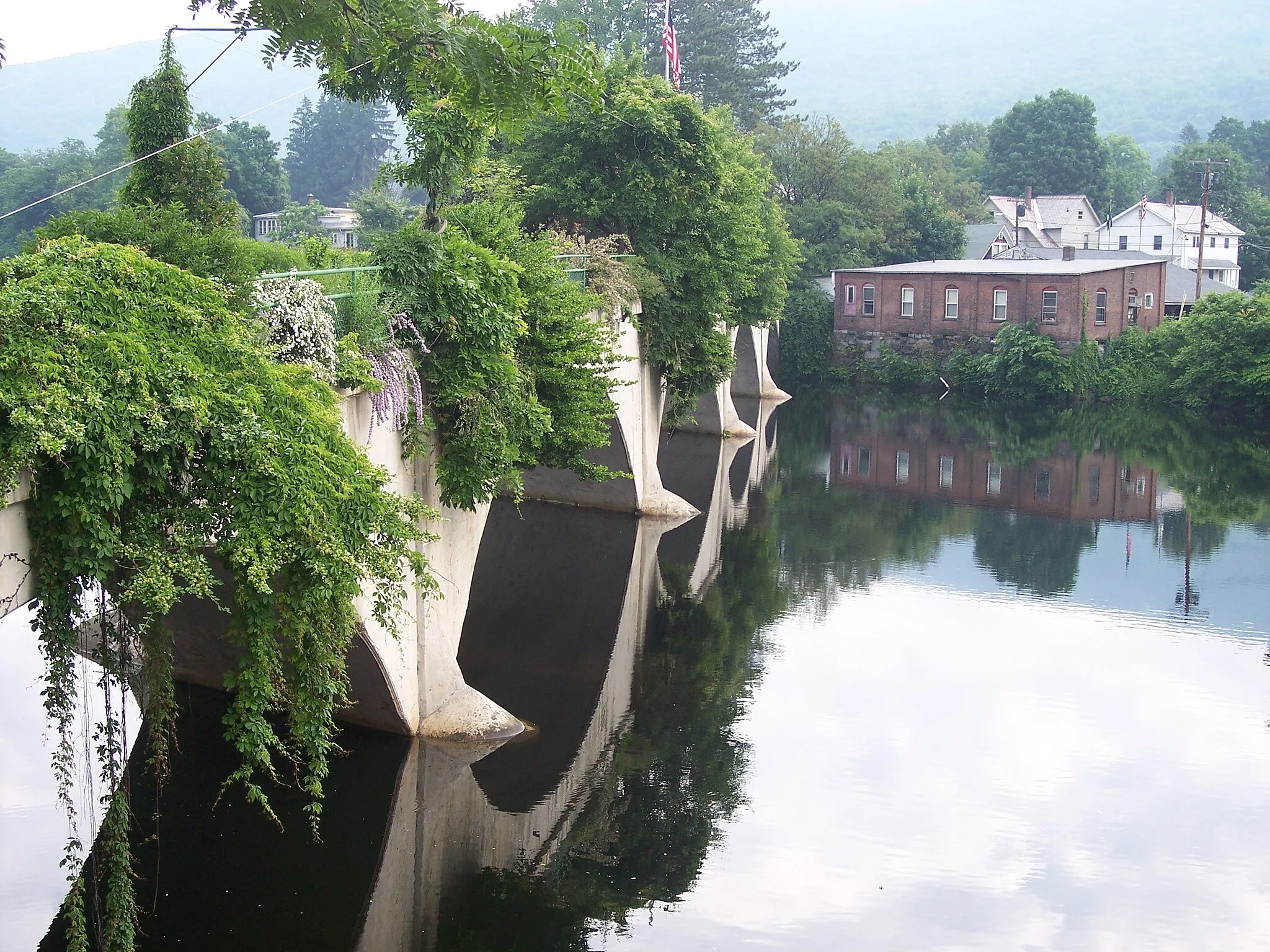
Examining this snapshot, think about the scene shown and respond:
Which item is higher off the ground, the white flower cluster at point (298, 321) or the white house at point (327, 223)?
the white house at point (327, 223)

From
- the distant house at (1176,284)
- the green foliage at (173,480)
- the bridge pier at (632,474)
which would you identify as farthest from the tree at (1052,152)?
the green foliage at (173,480)

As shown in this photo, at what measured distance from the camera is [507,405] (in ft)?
46.1

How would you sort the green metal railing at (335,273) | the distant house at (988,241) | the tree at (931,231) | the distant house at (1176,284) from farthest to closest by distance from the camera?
the distant house at (988,241), the tree at (931,231), the distant house at (1176,284), the green metal railing at (335,273)

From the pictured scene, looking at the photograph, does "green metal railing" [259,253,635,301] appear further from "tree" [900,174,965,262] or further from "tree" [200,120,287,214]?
"tree" [200,120,287,214]

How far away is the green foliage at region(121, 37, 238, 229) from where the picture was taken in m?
13.7

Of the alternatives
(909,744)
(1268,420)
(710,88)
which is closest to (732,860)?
(909,744)

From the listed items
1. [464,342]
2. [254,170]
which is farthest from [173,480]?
[254,170]

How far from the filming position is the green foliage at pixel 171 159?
13.7m

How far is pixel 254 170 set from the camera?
7981cm

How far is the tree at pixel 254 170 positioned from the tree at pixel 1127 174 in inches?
2440

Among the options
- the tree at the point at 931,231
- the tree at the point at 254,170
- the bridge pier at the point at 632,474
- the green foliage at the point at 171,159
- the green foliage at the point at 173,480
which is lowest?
the bridge pier at the point at 632,474

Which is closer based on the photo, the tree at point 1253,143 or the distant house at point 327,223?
the distant house at point 327,223

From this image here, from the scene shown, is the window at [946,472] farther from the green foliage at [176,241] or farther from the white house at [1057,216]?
the white house at [1057,216]

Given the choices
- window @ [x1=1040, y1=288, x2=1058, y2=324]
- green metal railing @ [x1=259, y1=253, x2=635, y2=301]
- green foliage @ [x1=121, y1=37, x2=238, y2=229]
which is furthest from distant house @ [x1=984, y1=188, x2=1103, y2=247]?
green metal railing @ [x1=259, y1=253, x2=635, y2=301]
